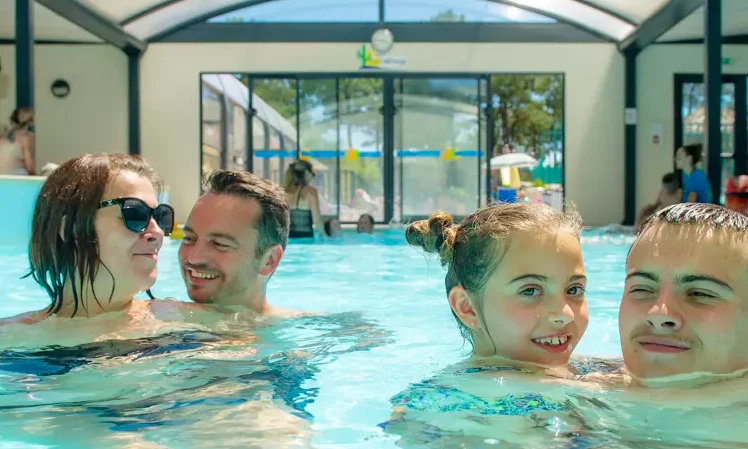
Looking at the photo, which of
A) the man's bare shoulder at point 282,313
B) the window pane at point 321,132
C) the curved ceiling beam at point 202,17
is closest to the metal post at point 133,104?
the curved ceiling beam at point 202,17

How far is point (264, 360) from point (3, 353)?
80 cm

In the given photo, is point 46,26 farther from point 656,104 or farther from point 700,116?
point 700,116

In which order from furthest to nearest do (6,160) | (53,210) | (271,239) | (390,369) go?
(6,160) → (271,239) → (390,369) → (53,210)

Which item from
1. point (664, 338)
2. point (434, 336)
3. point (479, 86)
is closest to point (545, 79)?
point (479, 86)

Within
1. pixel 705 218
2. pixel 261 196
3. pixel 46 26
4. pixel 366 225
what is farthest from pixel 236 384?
pixel 46 26

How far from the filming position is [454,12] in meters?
14.0

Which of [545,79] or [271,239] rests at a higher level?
[545,79]

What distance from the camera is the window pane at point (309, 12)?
13664 mm

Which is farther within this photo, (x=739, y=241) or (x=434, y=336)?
(x=434, y=336)

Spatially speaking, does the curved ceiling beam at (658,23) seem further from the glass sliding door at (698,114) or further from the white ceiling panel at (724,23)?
the glass sliding door at (698,114)

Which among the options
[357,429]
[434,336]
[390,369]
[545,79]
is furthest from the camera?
[545,79]

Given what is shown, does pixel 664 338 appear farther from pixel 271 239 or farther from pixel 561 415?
pixel 271 239

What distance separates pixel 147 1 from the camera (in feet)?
38.5

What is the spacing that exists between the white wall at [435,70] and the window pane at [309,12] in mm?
450
